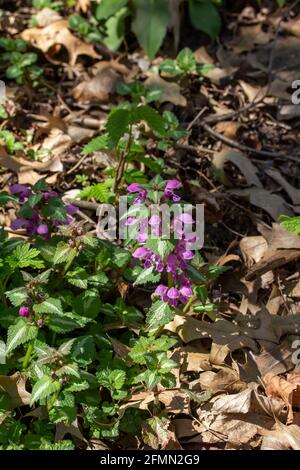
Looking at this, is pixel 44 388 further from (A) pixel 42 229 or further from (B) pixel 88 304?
(A) pixel 42 229

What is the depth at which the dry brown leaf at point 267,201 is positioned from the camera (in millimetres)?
3920

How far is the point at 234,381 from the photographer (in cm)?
304

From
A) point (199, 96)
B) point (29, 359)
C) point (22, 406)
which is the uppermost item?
point (199, 96)

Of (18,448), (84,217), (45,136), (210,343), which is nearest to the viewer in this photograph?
(18,448)

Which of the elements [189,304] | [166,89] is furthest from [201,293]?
[166,89]

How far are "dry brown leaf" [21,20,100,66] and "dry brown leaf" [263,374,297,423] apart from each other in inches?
112

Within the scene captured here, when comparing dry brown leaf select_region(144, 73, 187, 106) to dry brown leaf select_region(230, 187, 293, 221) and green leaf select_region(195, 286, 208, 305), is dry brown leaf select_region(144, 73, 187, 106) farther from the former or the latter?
green leaf select_region(195, 286, 208, 305)

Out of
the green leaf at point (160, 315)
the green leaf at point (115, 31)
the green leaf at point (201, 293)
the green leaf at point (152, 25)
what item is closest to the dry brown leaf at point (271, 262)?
the green leaf at point (201, 293)

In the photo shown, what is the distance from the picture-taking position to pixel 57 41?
486 centimetres

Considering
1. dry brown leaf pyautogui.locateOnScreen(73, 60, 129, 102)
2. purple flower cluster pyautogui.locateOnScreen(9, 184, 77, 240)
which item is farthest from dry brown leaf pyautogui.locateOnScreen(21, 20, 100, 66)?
purple flower cluster pyautogui.locateOnScreen(9, 184, 77, 240)

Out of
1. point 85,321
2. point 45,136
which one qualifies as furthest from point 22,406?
point 45,136

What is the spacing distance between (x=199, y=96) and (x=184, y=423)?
2517 mm
